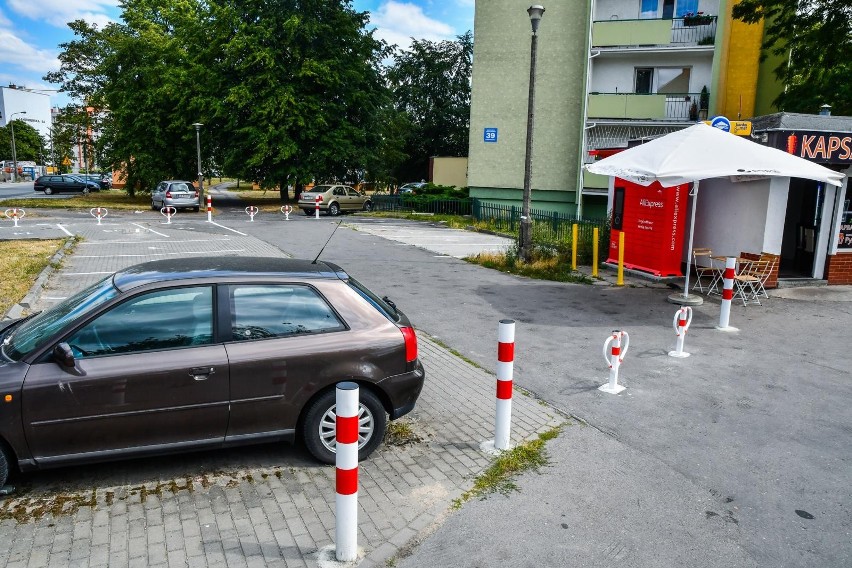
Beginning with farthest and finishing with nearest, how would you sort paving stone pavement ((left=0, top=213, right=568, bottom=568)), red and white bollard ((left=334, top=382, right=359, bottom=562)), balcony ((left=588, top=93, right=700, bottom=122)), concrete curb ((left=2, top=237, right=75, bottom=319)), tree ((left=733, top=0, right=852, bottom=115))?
balcony ((left=588, top=93, right=700, bottom=122)), tree ((left=733, top=0, right=852, bottom=115)), concrete curb ((left=2, top=237, right=75, bottom=319)), paving stone pavement ((left=0, top=213, right=568, bottom=568)), red and white bollard ((left=334, top=382, right=359, bottom=562))

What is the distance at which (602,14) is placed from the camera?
2912 cm

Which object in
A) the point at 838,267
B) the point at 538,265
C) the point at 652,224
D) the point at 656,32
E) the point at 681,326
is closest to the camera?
the point at 681,326

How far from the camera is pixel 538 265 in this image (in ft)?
47.9

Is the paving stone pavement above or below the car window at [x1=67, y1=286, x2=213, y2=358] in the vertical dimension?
below

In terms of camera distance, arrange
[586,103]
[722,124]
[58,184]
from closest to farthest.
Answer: [722,124] → [586,103] → [58,184]

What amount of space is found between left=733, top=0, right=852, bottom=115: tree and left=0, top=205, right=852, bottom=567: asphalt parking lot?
15.6m

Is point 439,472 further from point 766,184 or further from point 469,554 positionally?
point 766,184

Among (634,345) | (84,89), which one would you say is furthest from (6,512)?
(84,89)

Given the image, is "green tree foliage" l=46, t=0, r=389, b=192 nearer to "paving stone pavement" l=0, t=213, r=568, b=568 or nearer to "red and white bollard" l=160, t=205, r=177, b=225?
"red and white bollard" l=160, t=205, r=177, b=225

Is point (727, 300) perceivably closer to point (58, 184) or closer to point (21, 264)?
point (21, 264)

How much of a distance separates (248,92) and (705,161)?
3030 centimetres

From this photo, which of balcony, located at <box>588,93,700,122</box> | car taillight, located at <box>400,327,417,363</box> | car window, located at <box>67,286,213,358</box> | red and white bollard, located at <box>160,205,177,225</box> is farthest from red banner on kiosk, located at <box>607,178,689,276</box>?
red and white bollard, located at <box>160,205,177,225</box>

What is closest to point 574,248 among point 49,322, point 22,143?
point 49,322

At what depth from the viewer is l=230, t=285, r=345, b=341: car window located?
4535 millimetres
